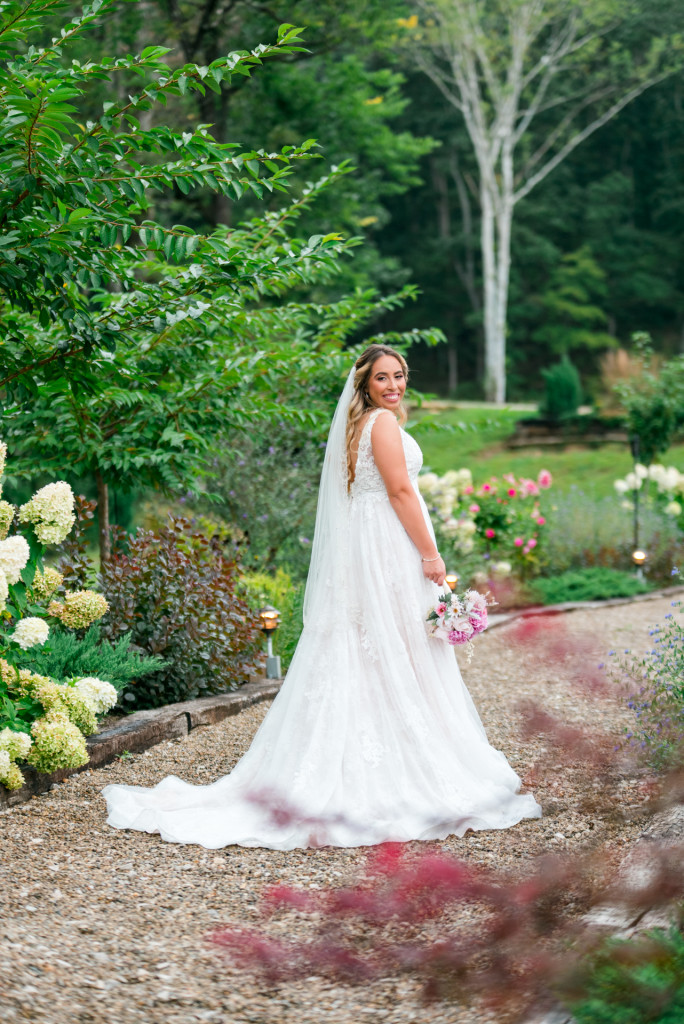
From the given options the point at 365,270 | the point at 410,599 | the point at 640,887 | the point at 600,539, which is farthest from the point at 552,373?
the point at 640,887

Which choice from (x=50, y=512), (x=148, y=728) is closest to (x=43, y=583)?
(x=50, y=512)

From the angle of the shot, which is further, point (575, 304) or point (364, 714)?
point (575, 304)

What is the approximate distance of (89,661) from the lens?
4.96 metres

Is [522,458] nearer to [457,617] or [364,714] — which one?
[457,617]

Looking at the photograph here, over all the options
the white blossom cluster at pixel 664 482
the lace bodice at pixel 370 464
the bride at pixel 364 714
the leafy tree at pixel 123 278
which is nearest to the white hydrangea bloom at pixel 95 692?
the bride at pixel 364 714

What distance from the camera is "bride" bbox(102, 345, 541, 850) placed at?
3934 millimetres

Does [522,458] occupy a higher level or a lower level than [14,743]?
higher

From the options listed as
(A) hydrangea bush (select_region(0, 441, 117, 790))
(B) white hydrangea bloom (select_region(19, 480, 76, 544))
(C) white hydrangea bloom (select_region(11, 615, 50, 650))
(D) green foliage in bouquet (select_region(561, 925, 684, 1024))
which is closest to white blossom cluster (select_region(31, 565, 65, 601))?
(A) hydrangea bush (select_region(0, 441, 117, 790))

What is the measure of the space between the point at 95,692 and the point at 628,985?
3214 mm

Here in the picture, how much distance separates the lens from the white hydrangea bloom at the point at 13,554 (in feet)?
12.3

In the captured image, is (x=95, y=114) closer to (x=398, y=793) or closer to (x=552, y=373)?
(x=552, y=373)

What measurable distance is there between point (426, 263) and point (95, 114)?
→ 22.2 m

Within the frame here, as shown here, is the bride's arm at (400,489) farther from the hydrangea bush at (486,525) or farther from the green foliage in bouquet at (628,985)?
the hydrangea bush at (486,525)

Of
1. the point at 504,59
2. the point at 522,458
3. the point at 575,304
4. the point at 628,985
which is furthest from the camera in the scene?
the point at 575,304
